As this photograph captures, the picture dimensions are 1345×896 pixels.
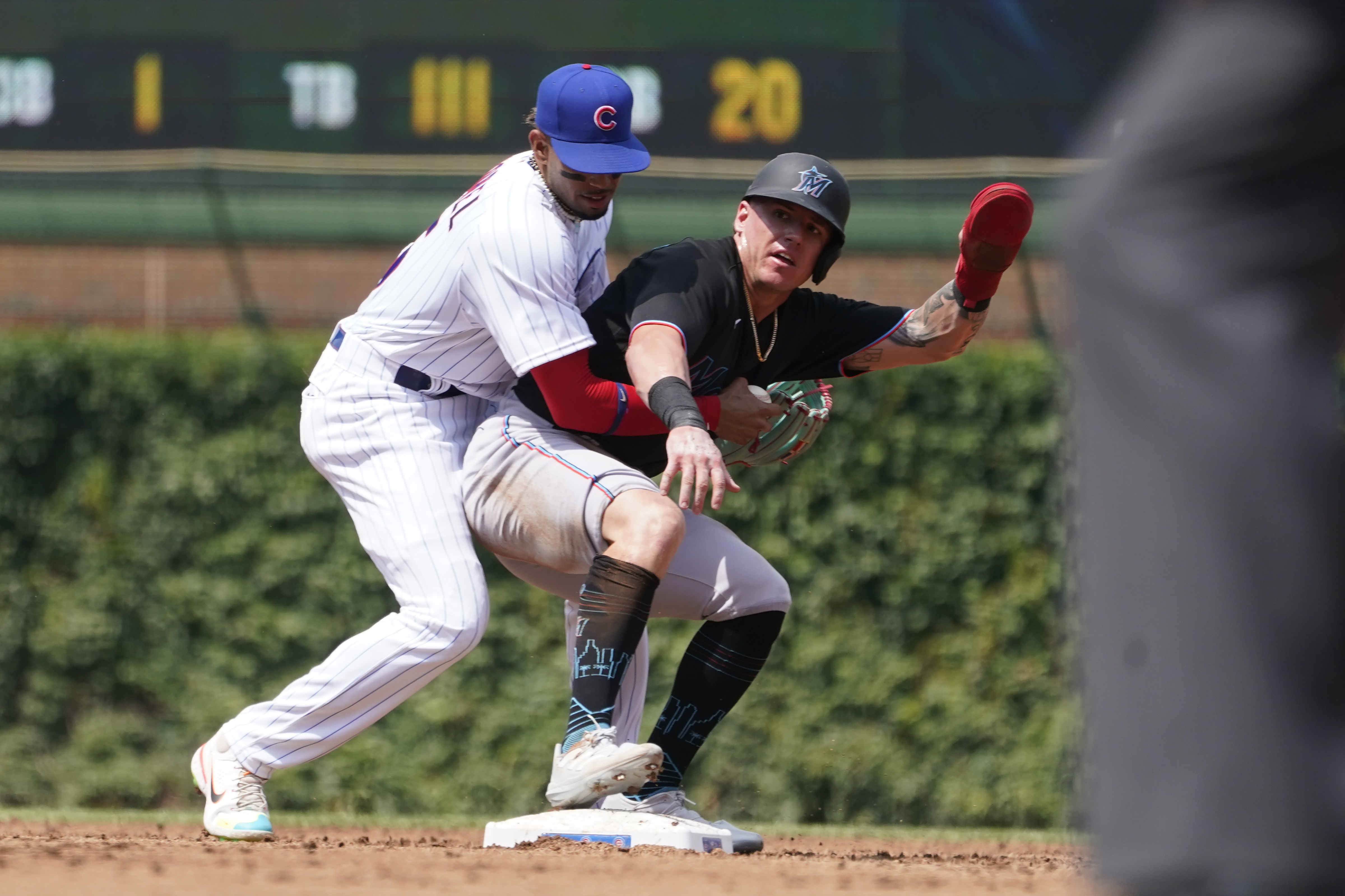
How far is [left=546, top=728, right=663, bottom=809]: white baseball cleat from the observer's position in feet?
10.9

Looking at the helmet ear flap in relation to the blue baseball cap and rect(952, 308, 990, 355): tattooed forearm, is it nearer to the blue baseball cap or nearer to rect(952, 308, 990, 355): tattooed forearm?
rect(952, 308, 990, 355): tattooed forearm

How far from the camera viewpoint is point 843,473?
270 inches

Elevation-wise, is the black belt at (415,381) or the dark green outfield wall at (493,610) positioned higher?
the black belt at (415,381)

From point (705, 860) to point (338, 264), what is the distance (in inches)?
246

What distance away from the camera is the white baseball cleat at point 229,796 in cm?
378

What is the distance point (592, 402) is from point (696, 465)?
0.50 meters

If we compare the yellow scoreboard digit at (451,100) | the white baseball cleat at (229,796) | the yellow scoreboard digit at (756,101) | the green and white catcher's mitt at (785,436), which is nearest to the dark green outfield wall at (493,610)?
the green and white catcher's mitt at (785,436)

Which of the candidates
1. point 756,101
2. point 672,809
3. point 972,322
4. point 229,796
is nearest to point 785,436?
point 972,322

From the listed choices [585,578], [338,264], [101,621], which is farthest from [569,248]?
[338,264]

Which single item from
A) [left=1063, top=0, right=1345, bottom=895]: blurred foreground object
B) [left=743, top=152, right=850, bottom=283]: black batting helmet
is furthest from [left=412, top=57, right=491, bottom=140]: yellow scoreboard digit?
[left=1063, top=0, right=1345, bottom=895]: blurred foreground object

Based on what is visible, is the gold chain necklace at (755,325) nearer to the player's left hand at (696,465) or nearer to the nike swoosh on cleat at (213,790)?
the player's left hand at (696,465)

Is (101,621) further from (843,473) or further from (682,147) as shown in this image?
(682,147)

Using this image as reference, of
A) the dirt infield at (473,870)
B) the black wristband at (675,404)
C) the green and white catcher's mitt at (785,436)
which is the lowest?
the dirt infield at (473,870)

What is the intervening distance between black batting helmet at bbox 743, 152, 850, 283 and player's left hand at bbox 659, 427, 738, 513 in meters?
0.78
